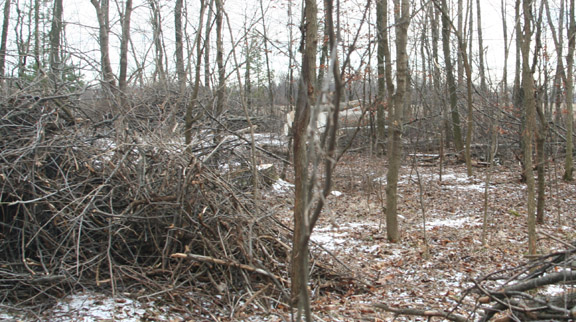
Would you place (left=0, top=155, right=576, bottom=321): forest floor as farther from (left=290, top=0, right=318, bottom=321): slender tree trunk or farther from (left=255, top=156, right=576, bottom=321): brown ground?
(left=290, top=0, right=318, bottom=321): slender tree trunk

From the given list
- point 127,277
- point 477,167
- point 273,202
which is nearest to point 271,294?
point 127,277

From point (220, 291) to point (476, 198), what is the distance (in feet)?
23.1

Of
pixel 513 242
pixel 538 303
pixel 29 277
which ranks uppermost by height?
pixel 538 303

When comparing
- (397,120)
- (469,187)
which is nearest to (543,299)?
(397,120)

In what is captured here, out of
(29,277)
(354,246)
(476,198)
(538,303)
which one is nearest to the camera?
(538,303)

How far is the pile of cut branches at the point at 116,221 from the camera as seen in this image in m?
3.73

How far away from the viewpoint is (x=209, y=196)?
424 cm

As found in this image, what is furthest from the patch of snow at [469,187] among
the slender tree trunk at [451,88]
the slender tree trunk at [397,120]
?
the slender tree trunk at [397,120]

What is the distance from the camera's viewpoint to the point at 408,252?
5.46 meters

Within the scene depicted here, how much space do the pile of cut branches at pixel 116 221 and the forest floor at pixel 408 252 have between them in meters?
0.28

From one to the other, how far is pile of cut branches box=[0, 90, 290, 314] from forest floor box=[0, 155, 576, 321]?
0.90ft

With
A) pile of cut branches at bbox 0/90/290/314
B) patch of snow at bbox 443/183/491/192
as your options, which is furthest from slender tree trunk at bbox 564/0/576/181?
pile of cut branches at bbox 0/90/290/314

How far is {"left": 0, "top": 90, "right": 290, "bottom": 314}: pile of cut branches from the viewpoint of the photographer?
3729 millimetres

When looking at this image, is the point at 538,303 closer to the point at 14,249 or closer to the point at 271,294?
the point at 271,294
